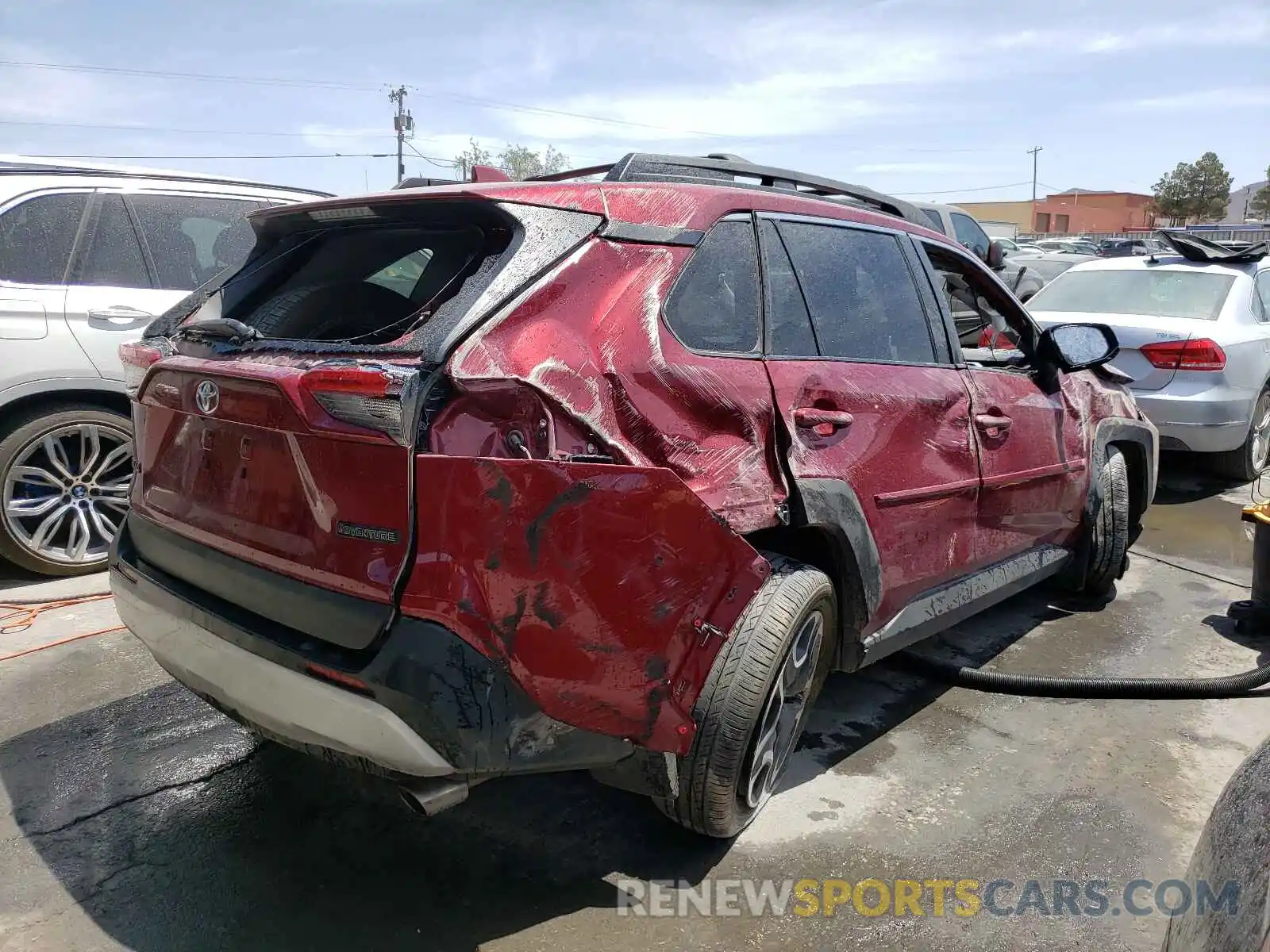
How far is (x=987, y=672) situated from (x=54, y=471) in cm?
453

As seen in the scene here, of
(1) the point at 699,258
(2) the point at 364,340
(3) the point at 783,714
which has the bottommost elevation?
(3) the point at 783,714

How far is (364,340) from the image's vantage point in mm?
2391

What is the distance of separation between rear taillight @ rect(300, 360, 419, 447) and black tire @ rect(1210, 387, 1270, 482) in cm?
693

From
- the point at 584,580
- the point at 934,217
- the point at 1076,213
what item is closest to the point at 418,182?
the point at 584,580

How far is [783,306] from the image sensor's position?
9.52 feet

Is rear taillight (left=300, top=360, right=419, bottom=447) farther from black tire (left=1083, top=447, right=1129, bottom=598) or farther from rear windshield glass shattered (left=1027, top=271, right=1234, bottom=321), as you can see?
rear windshield glass shattered (left=1027, top=271, right=1234, bottom=321)

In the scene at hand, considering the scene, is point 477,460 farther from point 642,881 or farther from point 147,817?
point 147,817

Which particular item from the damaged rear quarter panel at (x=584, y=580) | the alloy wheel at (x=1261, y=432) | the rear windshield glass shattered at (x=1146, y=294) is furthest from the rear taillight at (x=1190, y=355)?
the damaged rear quarter panel at (x=584, y=580)

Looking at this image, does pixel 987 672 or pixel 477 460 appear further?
pixel 987 672

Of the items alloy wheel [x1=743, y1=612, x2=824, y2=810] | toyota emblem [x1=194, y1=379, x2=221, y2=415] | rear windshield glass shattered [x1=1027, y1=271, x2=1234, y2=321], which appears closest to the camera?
toyota emblem [x1=194, y1=379, x2=221, y2=415]

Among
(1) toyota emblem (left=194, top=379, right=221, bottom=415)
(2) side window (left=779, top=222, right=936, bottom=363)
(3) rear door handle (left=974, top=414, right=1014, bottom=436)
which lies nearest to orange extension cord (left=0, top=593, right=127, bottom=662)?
(1) toyota emblem (left=194, top=379, right=221, bottom=415)

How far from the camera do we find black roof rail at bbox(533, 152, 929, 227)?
2.78 metres

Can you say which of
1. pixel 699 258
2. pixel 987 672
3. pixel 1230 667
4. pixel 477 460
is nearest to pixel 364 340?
pixel 477 460

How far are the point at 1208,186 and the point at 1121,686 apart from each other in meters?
59.2
